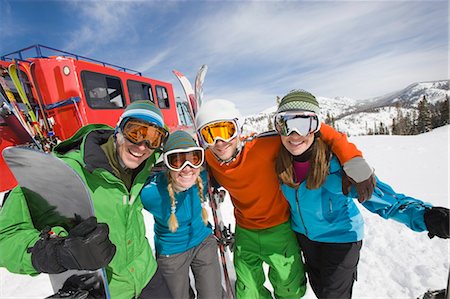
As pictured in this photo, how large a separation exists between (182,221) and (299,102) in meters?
1.67

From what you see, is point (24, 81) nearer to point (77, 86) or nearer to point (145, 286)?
point (77, 86)

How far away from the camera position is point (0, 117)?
6.01 m

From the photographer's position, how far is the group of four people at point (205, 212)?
1.52 m

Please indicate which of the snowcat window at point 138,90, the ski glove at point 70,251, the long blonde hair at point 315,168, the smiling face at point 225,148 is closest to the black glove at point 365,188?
the long blonde hair at point 315,168

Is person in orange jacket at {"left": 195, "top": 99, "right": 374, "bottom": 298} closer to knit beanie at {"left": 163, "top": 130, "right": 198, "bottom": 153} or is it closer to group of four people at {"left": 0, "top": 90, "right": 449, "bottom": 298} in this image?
group of four people at {"left": 0, "top": 90, "right": 449, "bottom": 298}

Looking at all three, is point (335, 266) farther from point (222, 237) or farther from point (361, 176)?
point (222, 237)

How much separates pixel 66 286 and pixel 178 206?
1.08 meters

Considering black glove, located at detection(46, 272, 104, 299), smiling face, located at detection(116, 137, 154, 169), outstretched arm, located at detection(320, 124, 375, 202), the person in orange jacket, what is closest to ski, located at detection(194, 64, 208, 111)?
the person in orange jacket

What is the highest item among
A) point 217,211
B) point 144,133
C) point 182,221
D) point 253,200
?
point 144,133

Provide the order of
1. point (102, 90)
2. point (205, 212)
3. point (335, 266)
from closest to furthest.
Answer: point (335, 266), point (205, 212), point (102, 90)

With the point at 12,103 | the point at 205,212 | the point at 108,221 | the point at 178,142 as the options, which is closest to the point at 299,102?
the point at 178,142

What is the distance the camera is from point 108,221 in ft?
5.98

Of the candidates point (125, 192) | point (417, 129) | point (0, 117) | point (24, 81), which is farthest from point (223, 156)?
point (417, 129)

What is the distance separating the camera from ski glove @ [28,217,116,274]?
1374 millimetres
